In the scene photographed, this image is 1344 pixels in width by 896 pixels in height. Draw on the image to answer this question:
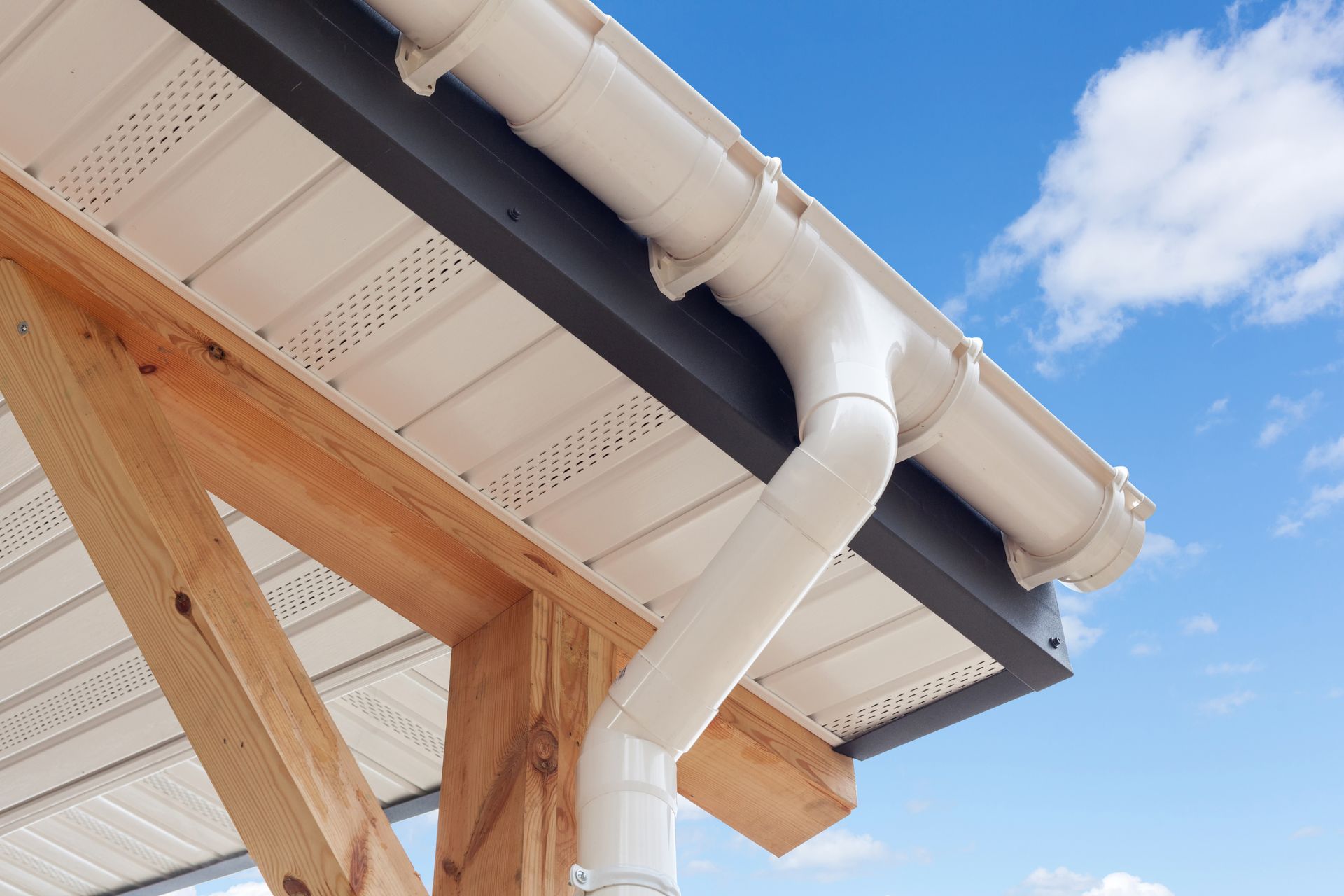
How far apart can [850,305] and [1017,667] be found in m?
0.70

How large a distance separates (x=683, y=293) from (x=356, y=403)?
520mm

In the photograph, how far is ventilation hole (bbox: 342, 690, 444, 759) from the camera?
2340mm

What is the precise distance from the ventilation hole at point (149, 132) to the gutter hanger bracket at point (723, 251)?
21.4 inches

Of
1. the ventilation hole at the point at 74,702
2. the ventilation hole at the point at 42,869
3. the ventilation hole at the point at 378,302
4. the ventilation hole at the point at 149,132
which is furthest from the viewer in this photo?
the ventilation hole at the point at 42,869

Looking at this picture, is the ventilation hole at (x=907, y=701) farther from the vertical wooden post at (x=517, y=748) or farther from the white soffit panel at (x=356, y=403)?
the vertical wooden post at (x=517, y=748)

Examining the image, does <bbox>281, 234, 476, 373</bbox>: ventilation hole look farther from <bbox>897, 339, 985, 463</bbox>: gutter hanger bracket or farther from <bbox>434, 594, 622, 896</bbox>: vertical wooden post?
<bbox>897, 339, 985, 463</bbox>: gutter hanger bracket

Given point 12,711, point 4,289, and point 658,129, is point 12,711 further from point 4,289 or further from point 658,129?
point 658,129

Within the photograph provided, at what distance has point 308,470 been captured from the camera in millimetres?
1677

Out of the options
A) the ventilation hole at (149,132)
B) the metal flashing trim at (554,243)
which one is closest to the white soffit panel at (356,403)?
the ventilation hole at (149,132)

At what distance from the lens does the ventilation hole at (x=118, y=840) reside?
2.87 m

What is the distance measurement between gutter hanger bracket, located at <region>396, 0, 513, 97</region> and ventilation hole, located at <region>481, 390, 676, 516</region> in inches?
20.3

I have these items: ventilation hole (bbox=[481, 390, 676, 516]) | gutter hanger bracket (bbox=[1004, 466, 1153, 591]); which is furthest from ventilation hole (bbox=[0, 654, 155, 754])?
gutter hanger bracket (bbox=[1004, 466, 1153, 591])

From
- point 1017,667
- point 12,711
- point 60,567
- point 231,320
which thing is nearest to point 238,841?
point 12,711

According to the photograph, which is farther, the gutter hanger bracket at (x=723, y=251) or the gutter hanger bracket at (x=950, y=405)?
the gutter hanger bracket at (x=950, y=405)
